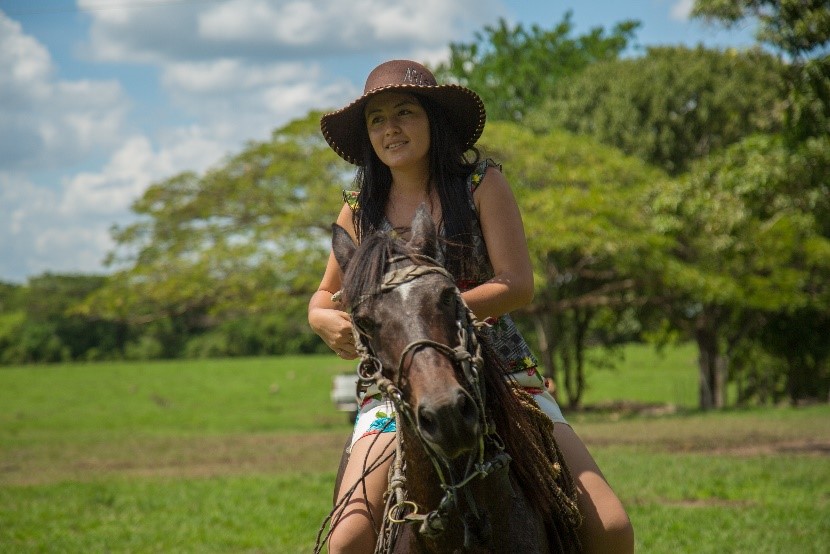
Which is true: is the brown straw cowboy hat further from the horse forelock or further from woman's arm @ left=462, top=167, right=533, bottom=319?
the horse forelock

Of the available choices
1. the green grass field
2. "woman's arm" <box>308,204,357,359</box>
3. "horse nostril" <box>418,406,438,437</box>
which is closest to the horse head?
"horse nostril" <box>418,406,438,437</box>

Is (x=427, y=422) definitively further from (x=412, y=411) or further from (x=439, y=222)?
(x=439, y=222)

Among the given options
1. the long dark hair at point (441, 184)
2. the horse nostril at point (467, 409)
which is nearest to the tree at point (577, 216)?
the long dark hair at point (441, 184)

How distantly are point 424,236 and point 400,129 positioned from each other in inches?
30.6

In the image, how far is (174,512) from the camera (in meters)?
11.7

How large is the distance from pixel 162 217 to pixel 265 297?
3.95 meters

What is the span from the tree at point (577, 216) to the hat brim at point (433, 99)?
19.0m

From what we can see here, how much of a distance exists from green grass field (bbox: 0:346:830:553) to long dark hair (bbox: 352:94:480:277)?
19.5 feet

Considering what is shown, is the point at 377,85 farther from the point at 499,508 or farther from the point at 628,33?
the point at 628,33

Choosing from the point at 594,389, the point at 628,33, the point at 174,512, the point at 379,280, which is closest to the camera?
the point at 379,280

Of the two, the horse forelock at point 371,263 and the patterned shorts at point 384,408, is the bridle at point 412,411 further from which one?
the patterned shorts at point 384,408

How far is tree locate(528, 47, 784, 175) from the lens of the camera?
1280 inches

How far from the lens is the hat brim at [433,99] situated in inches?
144

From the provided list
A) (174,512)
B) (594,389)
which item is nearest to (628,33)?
(594,389)
